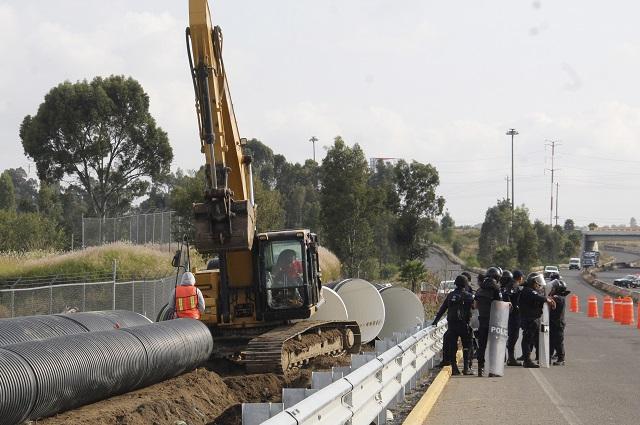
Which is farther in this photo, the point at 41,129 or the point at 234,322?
the point at 41,129

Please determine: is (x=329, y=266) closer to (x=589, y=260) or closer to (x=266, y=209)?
(x=266, y=209)

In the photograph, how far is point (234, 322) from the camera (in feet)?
60.4

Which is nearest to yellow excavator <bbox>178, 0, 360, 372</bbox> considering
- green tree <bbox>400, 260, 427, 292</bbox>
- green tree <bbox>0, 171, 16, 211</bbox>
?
green tree <bbox>400, 260, 427, 292</bbox>

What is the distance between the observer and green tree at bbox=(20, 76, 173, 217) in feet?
189

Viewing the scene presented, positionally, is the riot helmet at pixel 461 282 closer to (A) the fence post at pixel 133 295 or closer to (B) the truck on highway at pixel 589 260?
(A) the fence post at pixel 133 295

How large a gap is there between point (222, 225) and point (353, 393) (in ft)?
26.3

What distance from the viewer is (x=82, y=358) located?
10.7m

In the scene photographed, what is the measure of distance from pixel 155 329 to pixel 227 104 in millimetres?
5870

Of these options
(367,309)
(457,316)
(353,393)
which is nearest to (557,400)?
(457,316)

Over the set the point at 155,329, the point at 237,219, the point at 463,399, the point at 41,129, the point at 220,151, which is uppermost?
the point at 41,129

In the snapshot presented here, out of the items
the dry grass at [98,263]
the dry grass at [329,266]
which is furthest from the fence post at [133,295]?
the dry grass at [329,266]

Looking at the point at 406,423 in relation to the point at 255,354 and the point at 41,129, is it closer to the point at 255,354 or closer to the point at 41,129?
the point at 255,354

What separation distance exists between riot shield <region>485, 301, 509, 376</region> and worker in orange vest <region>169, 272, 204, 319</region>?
184 inches

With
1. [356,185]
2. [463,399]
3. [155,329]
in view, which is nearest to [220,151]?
[155,329]
